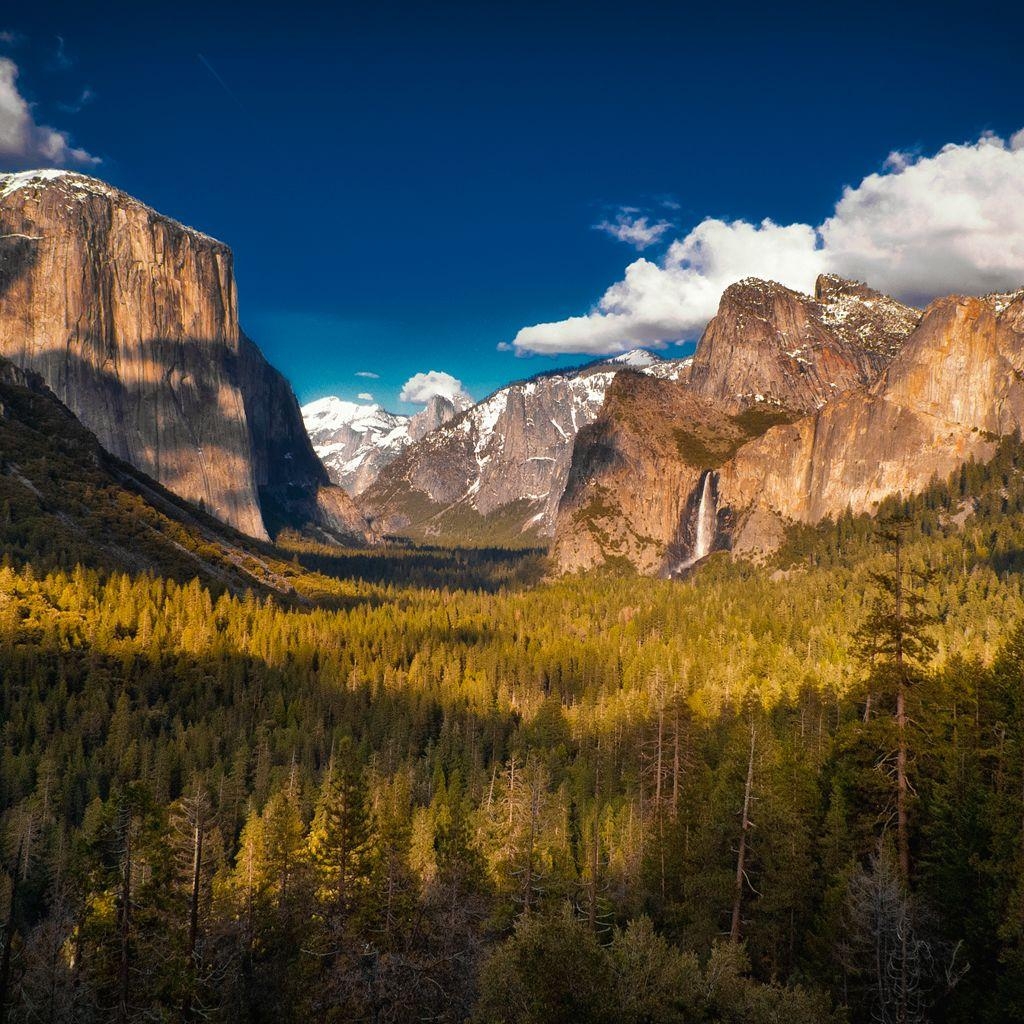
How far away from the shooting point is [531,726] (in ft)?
271

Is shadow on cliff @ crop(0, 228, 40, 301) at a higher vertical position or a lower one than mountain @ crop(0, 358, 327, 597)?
higher

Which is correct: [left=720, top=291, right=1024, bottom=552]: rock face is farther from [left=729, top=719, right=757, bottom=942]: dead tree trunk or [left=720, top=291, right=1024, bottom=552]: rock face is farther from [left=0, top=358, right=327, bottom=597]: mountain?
[left=729, top=719, right=757, bottom=942]: dead tree trunk

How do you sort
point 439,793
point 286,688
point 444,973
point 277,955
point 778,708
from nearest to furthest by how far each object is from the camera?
point 444,973
point 277,955
point 439,793
point 778,708
point 286,688

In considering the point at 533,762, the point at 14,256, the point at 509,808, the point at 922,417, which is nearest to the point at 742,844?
the point at 509,808

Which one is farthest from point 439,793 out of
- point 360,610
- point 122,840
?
point 360,610

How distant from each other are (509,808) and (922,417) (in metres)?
155

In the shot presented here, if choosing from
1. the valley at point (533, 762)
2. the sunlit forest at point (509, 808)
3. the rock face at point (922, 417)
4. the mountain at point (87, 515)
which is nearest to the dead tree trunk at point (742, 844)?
the sunlit forest at point (509, 808)

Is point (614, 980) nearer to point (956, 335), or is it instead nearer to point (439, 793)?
point (439, 793)

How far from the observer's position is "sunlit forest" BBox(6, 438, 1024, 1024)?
22453 millimetres

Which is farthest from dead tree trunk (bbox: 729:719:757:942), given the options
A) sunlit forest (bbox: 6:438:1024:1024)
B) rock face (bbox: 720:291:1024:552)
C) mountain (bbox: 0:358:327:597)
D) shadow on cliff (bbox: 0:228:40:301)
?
shadow on cliff (bbox: 0:228:40:301)

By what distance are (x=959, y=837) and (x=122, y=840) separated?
2805 centimetres

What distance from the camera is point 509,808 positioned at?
2137 inches

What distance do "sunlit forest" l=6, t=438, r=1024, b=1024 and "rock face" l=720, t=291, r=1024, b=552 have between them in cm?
4789

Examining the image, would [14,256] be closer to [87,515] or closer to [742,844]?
[87,515]
